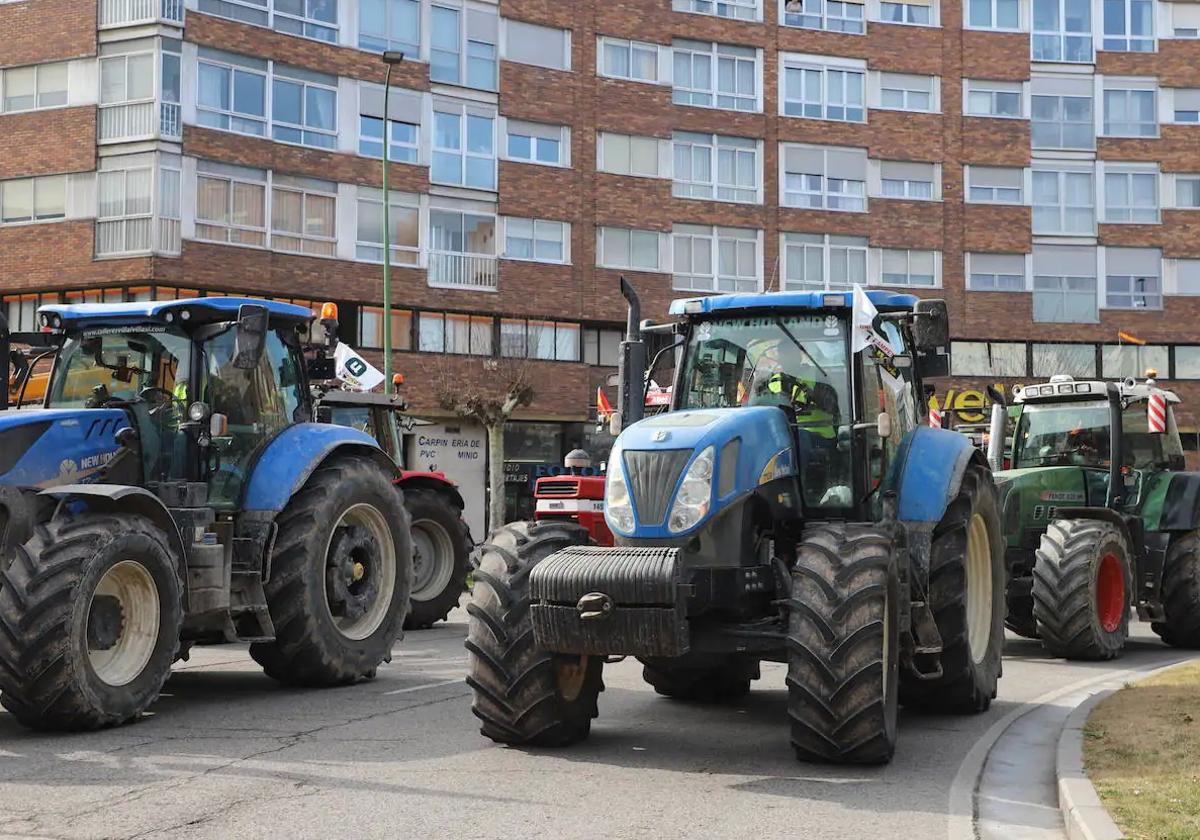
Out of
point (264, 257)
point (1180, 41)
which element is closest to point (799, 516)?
point (264, 257)

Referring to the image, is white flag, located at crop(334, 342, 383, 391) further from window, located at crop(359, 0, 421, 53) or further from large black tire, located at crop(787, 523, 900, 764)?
window, located at crop(359, 0, 421, 53)

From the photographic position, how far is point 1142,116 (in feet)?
155

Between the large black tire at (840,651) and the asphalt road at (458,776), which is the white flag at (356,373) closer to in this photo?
the asphalt road at (458,776)

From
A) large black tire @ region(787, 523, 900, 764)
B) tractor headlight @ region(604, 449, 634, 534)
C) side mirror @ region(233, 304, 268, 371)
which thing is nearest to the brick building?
side mirror @ region(233, 304, 268, 371)

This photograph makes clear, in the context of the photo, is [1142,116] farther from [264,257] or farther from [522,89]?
[264,257]

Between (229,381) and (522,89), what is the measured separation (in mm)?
29463

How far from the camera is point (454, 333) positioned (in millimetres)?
38219

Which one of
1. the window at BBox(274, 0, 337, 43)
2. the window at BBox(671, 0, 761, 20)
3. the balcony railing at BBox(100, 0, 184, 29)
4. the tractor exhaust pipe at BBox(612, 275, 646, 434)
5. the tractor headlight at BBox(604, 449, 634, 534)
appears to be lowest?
the tractor headlight at BBox(604, 449, 634, 534)

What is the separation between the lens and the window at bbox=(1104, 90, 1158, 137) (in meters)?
47.0

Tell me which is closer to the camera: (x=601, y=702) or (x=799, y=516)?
(x=799, y=516)

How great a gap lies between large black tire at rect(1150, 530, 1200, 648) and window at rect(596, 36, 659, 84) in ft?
91.3

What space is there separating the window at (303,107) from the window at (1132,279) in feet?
79.5

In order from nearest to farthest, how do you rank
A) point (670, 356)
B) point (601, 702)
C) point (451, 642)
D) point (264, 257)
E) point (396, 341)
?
1. point (670, 356)
2. point (601, 702)
3. point (451, 642)
4. point (264, 257)
5. point (396, 341)

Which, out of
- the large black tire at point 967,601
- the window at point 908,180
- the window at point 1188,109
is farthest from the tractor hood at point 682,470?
the window at point 1188,109
